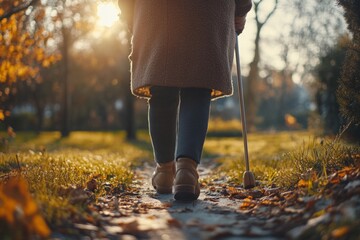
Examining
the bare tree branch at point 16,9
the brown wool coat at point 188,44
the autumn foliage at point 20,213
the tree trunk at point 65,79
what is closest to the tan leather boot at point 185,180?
the brown wool coat at point 188,44

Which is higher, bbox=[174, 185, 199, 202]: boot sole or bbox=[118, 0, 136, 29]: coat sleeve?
bbox=[118, 0, 136, 29]: coat sleeve

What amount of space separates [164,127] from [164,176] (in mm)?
382

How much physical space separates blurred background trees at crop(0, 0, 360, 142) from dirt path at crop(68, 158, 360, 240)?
120 centimetres

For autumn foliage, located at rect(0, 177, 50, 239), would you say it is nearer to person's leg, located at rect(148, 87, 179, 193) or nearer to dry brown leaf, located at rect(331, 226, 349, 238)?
dry brown leaf, located at rect(331, 226, 349, 238)

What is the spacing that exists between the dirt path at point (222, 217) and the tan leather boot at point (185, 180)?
0.20 feet

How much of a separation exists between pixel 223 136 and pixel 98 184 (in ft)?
66.4

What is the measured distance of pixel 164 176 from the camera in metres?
3.52

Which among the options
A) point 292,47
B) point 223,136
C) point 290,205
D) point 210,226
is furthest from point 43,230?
point 292,47

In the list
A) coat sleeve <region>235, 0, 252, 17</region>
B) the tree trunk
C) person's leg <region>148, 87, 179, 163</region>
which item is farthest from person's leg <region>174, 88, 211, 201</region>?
the tree trunk

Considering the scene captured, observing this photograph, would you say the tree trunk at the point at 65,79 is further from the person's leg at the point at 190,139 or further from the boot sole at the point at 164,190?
the person's leg at the point at 190,139

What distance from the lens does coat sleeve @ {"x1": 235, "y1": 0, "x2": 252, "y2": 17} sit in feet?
11.5

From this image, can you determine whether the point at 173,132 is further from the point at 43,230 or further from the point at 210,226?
the point at 43,230

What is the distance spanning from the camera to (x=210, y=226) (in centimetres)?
222

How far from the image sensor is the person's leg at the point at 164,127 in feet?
11.2
